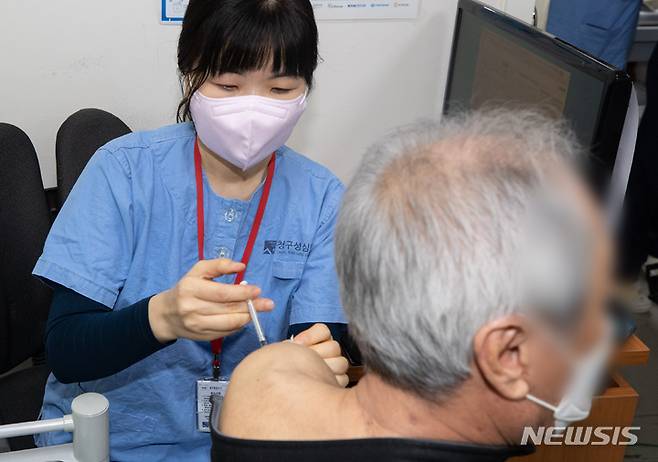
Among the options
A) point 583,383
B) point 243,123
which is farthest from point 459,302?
point 243,123

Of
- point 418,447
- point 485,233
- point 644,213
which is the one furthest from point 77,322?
point 644,213

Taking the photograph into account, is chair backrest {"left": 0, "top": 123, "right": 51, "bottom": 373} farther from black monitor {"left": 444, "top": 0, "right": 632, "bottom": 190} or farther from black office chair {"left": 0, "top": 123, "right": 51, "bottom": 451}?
black monitor {"left": 444, "top": 0, "right": 632, "bottom": 190}

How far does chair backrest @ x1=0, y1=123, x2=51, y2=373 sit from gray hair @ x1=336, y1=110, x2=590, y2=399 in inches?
40.0

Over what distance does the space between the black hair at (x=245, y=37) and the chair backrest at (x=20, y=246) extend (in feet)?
1.80

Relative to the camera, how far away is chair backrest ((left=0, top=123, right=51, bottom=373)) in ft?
5.37

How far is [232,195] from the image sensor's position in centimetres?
142

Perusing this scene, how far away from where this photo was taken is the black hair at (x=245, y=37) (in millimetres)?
1260

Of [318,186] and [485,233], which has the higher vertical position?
[485,233]

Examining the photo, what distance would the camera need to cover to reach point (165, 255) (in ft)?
4.52

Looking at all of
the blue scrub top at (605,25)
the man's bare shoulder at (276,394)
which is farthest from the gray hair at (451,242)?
the blue scrub top at (605,25)

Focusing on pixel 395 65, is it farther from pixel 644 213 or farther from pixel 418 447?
pixel 418 447

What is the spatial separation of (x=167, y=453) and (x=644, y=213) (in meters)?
1.74

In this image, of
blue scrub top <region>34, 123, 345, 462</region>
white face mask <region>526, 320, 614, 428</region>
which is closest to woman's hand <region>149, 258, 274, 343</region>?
blue scrub top <region>34, 123, 345, 462</region>

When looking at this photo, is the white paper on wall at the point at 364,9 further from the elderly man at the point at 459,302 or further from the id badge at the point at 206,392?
the elderly man at the point at 459,302
